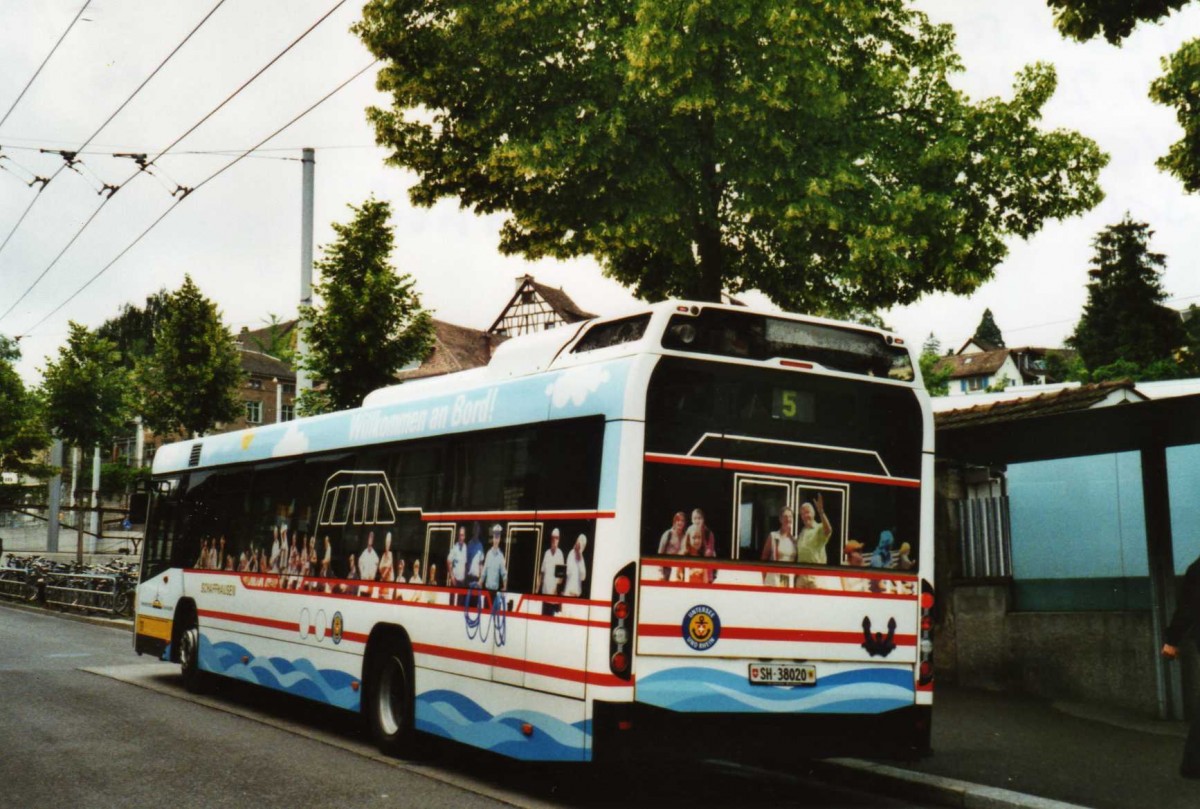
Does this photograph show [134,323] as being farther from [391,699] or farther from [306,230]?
[391,699]

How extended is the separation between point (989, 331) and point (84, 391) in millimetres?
127902

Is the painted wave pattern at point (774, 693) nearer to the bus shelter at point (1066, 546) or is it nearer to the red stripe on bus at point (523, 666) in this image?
the red stripe on bus at point (523, 666)

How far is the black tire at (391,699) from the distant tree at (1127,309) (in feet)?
218

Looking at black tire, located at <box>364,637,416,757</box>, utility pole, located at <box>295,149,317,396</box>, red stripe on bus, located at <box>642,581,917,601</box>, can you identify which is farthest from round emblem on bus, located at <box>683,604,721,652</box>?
utility pole, located at <box>295,149,317,396</box>

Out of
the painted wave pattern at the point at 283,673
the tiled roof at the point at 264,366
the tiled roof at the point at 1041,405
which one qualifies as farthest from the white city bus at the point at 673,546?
the tiled roof at the point at 264,366

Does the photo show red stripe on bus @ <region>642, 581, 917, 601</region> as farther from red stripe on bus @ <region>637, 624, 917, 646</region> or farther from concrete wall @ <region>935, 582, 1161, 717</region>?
concrete wall @ <region>935, 582, 1161, 717</region>

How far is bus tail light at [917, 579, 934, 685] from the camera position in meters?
8.20

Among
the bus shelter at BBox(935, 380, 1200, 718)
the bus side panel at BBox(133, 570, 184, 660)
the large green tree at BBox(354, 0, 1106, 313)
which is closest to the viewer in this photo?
the bus shelter at BBox(935, 380, 1200, 718)

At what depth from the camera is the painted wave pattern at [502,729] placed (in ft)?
24.3

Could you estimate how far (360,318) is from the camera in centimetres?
2277

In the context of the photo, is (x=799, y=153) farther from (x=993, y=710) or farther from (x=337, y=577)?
(x=337, y=577)

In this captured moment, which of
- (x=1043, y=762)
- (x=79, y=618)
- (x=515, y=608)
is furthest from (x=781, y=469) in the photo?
(x=79, y=618)

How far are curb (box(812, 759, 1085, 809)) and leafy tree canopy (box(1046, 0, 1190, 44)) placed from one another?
5877mm

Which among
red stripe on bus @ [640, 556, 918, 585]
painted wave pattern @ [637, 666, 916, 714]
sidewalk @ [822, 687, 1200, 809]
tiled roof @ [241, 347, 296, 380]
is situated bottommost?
sidewalk @ [822, 687, 1200, 809]
